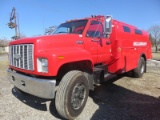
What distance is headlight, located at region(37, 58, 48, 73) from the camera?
380 cm

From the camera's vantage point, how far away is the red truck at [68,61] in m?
3.86

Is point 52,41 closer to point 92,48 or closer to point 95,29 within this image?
point 92,48

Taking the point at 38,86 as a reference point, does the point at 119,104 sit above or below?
below

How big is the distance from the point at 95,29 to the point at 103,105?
7.05ft

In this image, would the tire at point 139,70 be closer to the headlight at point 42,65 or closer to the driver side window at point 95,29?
the driver side window at point 95,29

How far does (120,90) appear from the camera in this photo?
655 centimetres

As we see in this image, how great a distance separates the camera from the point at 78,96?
4438 mm

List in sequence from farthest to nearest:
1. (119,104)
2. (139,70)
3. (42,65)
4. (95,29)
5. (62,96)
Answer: (139,70), (95,29), (119,104), (62,96), (42,65)

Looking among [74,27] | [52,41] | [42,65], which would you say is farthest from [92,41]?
[42,65]

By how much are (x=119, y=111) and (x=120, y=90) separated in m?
1.98

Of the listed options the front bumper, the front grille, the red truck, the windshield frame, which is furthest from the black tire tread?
the windshield frame

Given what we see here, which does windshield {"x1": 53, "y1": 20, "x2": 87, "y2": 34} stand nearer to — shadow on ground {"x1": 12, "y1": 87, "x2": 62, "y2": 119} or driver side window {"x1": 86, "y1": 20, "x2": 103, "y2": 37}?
driver side window {"x1": 86, "y1": 20, "x2": 103, "y2": 37}

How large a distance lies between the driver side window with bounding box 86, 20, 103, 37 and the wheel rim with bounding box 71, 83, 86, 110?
1.52 meters

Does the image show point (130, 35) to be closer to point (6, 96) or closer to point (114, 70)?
point (114, 70)
